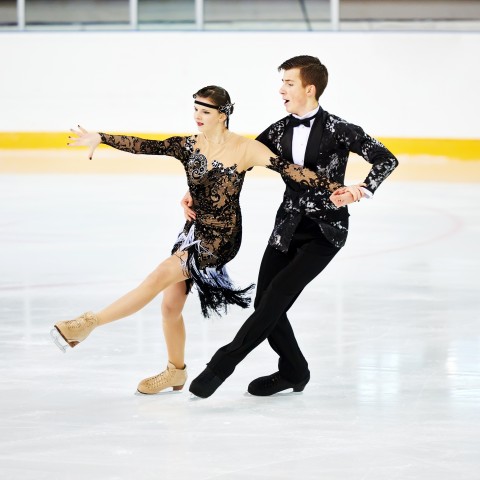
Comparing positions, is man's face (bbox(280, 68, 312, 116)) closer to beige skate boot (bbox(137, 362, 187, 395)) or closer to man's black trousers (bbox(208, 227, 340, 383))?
man's black trousers (bbox(208, 227, 340, 383))

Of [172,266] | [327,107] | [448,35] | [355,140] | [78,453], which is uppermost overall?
[448,35]

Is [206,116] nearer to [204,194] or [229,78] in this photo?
[204,194]

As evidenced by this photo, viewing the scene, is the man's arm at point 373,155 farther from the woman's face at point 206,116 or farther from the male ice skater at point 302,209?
the woman's face at point 206,116

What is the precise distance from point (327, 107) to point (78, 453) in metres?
9.15

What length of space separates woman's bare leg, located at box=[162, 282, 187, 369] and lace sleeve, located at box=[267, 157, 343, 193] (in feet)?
1.67

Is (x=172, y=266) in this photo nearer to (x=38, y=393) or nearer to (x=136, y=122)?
(x=38, y=393)

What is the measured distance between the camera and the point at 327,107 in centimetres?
1182

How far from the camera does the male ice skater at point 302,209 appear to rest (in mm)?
3480

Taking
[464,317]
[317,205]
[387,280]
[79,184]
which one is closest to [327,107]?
[79,184]

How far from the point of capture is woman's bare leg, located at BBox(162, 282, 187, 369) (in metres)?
3.61

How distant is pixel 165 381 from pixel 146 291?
347mm

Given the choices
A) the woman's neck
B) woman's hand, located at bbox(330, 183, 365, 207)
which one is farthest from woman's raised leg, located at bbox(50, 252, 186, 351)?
woman's hand, located at bbox(330, 183, 365, 207)

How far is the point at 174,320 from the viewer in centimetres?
365

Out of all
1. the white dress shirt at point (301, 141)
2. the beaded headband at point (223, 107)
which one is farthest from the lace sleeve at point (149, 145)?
the white dress shirt at point (301, 141)
